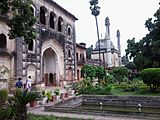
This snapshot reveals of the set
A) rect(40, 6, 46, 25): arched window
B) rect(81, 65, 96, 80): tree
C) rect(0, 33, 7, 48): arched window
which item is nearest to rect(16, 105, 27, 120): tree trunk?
rect(0, 33, 7, 48): arched window

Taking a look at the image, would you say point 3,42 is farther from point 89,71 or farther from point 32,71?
point 89,71

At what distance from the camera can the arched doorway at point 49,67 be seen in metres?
28.8

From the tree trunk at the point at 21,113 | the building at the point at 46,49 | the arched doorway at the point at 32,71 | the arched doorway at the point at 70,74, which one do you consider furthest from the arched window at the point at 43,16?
the tree trunk at the point at 21,113

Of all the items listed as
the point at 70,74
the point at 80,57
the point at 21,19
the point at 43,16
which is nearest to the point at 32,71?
the point at 43,16

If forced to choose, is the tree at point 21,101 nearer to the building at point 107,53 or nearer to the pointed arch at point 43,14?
the pointed arch at point 43,14

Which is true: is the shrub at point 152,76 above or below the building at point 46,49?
below

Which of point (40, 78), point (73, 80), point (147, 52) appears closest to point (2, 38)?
point (40, 78)

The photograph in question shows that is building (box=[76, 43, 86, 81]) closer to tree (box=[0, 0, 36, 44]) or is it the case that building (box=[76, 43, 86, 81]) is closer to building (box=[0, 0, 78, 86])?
building (box=[0, 0, 78, 86])

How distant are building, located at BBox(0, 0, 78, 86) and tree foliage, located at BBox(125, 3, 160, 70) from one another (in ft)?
26.9

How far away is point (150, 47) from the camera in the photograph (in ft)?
93.7

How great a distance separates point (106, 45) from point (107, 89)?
3538 centimetres

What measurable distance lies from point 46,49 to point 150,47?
11.8 m

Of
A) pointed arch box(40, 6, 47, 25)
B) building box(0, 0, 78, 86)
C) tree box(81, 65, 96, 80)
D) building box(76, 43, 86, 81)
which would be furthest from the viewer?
building box(76, 43, 86, 81)

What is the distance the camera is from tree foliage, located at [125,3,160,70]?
2747cm
